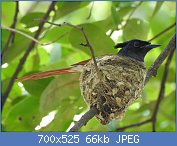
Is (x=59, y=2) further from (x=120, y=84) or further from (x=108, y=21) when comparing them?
(x=120, y=84)

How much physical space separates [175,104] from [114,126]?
2.52ft

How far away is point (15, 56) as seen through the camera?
4.22 meters

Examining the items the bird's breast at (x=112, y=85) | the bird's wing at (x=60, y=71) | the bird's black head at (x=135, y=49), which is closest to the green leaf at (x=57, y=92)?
the bird's wing at (x=60, y=71)

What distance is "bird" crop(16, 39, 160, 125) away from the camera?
10.9 ft

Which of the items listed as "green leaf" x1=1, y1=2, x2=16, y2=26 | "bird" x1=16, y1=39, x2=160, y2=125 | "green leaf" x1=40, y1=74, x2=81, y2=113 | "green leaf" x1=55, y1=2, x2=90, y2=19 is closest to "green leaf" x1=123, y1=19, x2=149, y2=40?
"bird" x1=16, y1=39, x2=160, y2=125

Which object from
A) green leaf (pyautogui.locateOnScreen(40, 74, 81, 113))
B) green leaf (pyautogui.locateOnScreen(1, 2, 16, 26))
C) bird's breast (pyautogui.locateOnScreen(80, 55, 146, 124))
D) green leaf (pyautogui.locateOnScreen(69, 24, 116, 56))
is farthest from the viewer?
green leaf (pyautogui.locateOnScreen(1, 2, 16, 26))

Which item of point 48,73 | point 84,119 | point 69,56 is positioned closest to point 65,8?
point 69,56

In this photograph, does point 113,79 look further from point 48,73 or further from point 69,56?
point 69,56

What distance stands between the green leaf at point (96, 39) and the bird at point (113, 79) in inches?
2.2

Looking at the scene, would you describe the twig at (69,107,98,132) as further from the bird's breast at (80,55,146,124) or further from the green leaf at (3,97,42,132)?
the green leaf at (3,97,42,132)

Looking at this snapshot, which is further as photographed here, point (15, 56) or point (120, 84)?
point (15, 56)

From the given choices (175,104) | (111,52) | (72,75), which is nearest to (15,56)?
(72,75)

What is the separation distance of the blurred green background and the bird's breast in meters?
0.14

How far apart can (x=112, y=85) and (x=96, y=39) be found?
1.51ft
